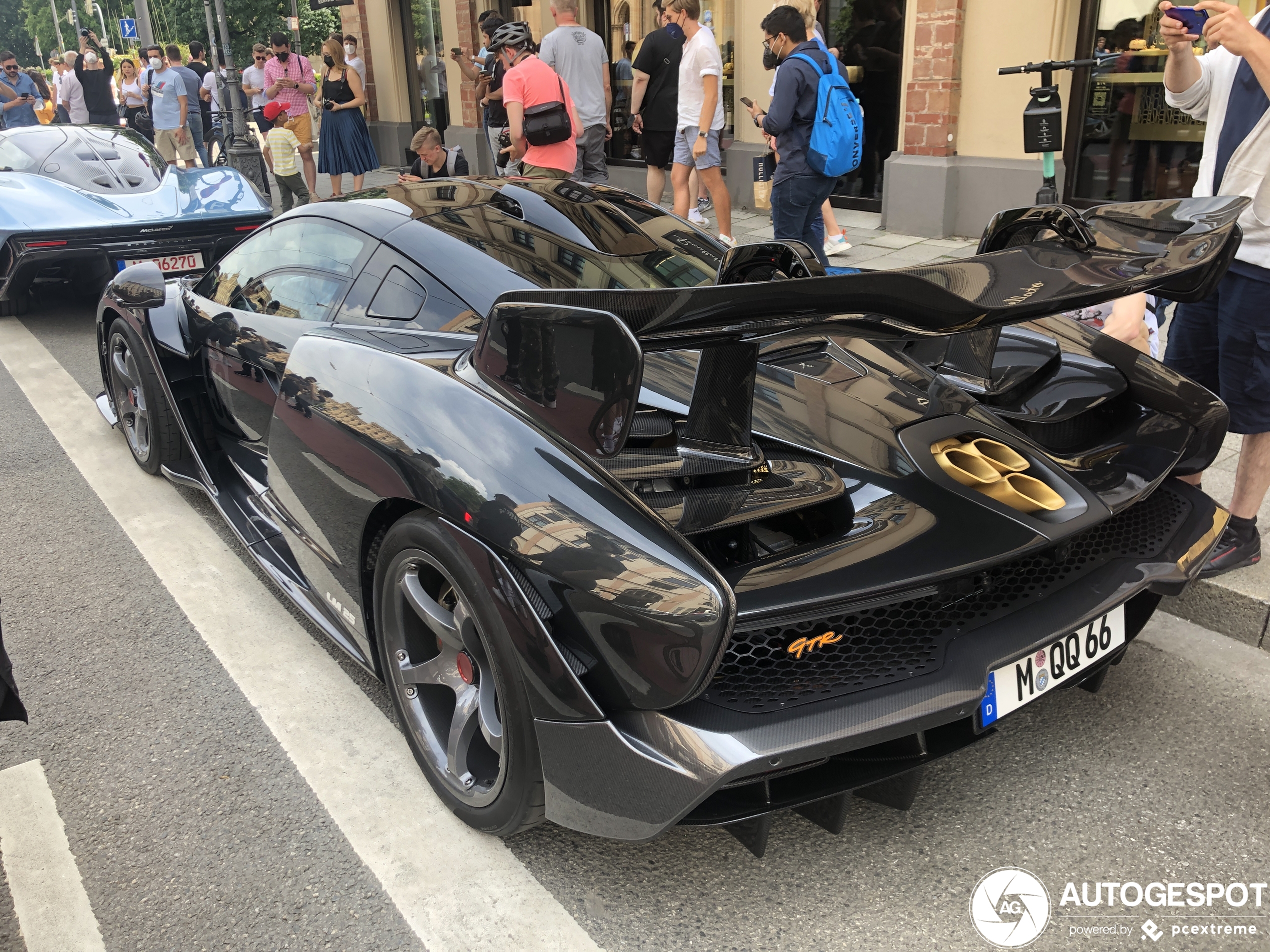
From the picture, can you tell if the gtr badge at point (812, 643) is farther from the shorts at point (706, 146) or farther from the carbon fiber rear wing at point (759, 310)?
the shorts at point (706, 146)

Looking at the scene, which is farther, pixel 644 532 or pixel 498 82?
pixel 498 82

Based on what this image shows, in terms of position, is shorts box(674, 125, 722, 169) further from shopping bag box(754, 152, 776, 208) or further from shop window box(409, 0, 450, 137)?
shop window box(409, 0, 450, 137)

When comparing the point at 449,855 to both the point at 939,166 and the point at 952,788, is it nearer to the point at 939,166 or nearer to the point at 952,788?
the point at 952,788

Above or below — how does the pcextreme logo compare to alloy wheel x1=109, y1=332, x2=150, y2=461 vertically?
below

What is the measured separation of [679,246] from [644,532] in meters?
1.63

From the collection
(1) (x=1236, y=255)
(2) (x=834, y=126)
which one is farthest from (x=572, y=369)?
(2) (x=834, y=126)

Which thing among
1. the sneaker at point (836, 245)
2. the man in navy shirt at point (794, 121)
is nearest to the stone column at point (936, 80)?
the sneaker at point (836, 245)

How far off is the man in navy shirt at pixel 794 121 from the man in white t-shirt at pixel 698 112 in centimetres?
131

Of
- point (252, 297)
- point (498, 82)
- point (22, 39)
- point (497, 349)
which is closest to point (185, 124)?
point (498, 82)

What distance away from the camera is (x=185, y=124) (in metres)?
13.6

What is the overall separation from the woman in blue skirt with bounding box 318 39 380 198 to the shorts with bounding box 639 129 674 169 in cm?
342

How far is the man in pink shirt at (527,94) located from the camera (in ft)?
22.6

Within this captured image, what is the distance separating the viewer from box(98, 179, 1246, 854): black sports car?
5.78 ft

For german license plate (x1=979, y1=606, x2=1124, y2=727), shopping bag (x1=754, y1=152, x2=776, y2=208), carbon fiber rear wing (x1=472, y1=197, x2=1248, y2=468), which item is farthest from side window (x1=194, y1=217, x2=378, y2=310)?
shopping bag (x1=754, y1=152, x2=776, y2=208)
